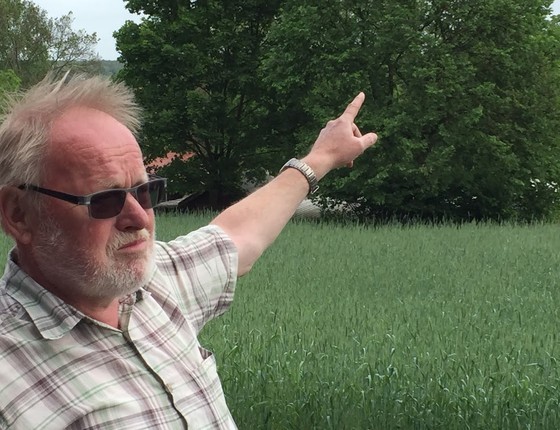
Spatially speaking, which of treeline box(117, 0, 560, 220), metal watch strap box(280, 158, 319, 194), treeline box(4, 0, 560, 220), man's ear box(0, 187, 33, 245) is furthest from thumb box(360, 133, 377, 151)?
treeline box(4, 0, 560, 220)

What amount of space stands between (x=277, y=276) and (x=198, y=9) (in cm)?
2023

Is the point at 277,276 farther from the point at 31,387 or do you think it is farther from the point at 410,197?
the point at 410,197

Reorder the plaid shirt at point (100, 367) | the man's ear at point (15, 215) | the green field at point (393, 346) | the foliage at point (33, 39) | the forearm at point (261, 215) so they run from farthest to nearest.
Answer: the foliage at point (33, 39), the green field at point (393, 346), the forearm at point (261, 215), the man's ear at point (15, 215), the plaid shirt at point (100, 367)

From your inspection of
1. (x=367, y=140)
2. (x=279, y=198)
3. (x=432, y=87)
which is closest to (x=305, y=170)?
(x=279, y=198)

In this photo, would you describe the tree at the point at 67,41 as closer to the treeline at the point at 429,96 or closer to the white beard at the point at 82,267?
the treeline at the point at 429,96

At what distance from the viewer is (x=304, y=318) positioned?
19.5 ft

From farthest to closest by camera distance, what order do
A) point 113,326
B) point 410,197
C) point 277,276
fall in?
point 410,197 < point 277,276 < point 113,326

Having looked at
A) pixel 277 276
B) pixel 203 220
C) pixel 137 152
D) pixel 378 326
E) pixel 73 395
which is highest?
pixel 137 152

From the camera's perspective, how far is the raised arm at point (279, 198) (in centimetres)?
268

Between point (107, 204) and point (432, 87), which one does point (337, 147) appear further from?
point (432, 87)

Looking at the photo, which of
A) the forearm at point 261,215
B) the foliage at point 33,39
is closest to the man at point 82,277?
the forearm at point 261,215

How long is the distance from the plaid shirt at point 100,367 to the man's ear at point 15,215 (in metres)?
0.08

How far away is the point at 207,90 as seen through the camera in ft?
92.6

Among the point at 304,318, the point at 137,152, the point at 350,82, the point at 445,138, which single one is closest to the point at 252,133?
the point at 350,82
